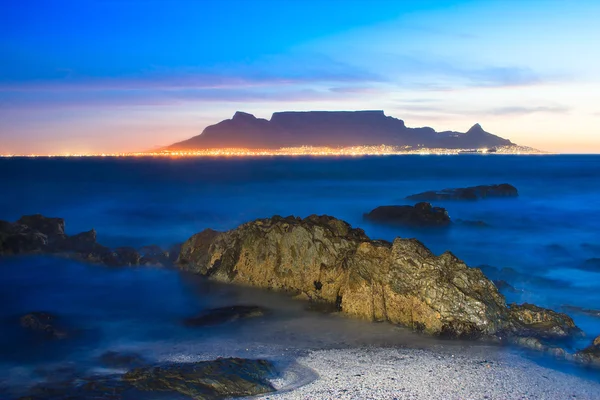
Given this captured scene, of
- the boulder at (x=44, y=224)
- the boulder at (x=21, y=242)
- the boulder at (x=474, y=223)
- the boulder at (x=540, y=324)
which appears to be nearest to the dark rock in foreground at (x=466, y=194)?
the boulder at (x=474, y=223)

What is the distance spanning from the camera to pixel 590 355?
1146cm

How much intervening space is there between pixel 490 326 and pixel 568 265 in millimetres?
10872

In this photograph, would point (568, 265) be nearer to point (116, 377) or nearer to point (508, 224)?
point (508, 224)

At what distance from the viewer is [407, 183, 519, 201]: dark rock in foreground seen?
Result: 4172 centimetres

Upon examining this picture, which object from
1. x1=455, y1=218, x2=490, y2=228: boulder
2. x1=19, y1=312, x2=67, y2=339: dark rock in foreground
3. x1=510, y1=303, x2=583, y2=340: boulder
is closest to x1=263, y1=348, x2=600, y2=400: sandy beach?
x1=510, y1=303, x2=583, y2=340: boulder

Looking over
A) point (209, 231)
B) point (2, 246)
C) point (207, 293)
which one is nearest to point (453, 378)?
point (207, 293)

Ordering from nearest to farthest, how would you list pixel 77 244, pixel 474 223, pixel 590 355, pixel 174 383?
pixel 174 383
pixel 590 355
pixel 77 244
pixel 474 223

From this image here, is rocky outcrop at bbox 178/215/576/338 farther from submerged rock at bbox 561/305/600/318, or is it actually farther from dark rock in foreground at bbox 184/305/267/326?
submerged rock at bbox 561/305/600/318

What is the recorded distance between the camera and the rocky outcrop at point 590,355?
11.3 metres

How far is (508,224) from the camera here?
104 feet

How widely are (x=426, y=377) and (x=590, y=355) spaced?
3.72 m

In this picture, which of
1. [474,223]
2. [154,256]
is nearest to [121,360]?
[154,256]

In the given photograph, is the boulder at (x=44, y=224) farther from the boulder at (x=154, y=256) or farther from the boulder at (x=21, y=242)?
the boulder at (x=154, y=256)

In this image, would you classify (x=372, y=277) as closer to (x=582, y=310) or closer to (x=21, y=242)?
(x=582, y=310)
